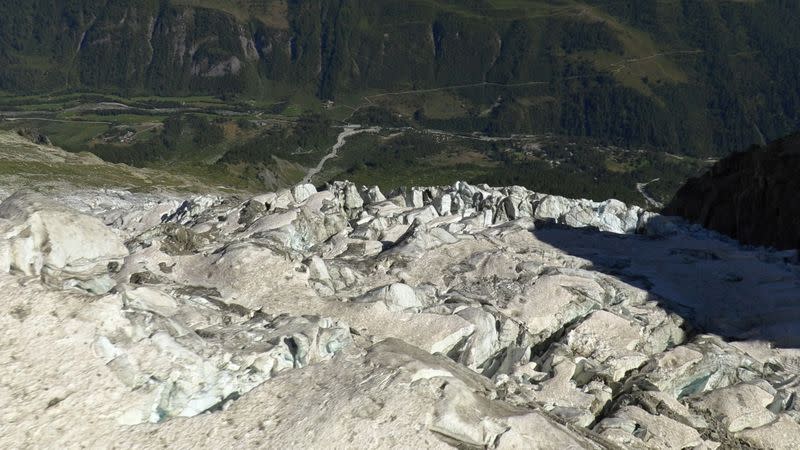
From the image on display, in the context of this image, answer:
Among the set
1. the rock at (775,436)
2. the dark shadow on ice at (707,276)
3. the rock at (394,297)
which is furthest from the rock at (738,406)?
the rock at (394,297)

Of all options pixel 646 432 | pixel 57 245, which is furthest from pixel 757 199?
pixel 57 245

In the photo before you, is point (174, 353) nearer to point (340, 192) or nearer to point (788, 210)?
point (340, 192)

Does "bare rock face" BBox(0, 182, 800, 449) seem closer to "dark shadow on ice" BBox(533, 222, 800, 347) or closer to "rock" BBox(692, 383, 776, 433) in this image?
"rock" BBox(692, 383, 776, 433)

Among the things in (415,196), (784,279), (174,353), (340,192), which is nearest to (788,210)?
(784,279)

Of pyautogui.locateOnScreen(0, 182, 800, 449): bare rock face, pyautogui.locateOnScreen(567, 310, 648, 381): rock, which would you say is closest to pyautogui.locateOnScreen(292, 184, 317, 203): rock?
pyautogui.locateOnScreen(0, 182, 800, 449): bare rock face

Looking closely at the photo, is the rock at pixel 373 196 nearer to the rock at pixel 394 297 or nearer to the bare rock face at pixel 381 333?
the bare rock face at pixel 381 333

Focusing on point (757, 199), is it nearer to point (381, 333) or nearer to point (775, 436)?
point (775, 436)
